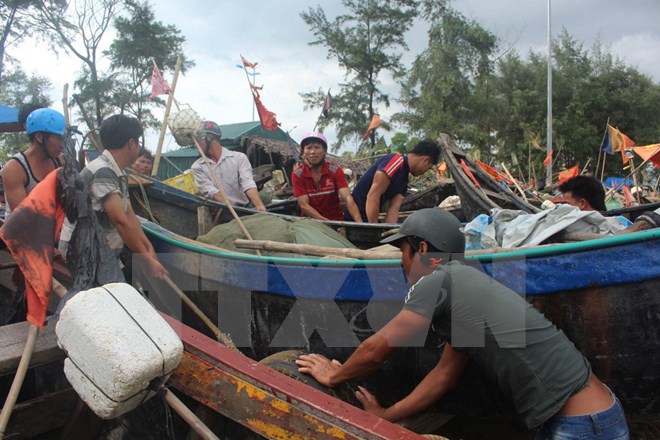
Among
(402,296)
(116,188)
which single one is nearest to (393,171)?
(402,296)

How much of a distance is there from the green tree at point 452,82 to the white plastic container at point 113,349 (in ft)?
79.4

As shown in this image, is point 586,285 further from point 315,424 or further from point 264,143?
point 264,143

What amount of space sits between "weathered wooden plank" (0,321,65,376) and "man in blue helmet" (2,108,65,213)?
1.09 metres

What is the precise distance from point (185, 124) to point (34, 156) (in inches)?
54.6

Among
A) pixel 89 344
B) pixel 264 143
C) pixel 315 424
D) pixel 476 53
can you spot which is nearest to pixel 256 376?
pixel 315 424

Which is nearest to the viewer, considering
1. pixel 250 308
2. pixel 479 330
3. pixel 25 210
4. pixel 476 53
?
pixel 479 330

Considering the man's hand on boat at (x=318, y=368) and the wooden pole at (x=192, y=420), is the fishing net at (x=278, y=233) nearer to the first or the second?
the man's hand on boat at (x=318, y=368)

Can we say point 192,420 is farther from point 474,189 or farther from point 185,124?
point 474,189

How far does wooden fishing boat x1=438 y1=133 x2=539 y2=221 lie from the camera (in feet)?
17.4

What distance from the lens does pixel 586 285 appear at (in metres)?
2.25

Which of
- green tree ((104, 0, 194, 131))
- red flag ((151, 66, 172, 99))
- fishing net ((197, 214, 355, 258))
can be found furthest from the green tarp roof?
fishing net ((197, 214, 355, 258))

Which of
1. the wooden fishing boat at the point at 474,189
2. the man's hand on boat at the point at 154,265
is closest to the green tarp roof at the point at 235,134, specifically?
the wooden fishing boat at the point at 474,189

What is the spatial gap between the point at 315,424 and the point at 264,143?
15.6 meters

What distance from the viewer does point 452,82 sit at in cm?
2558
